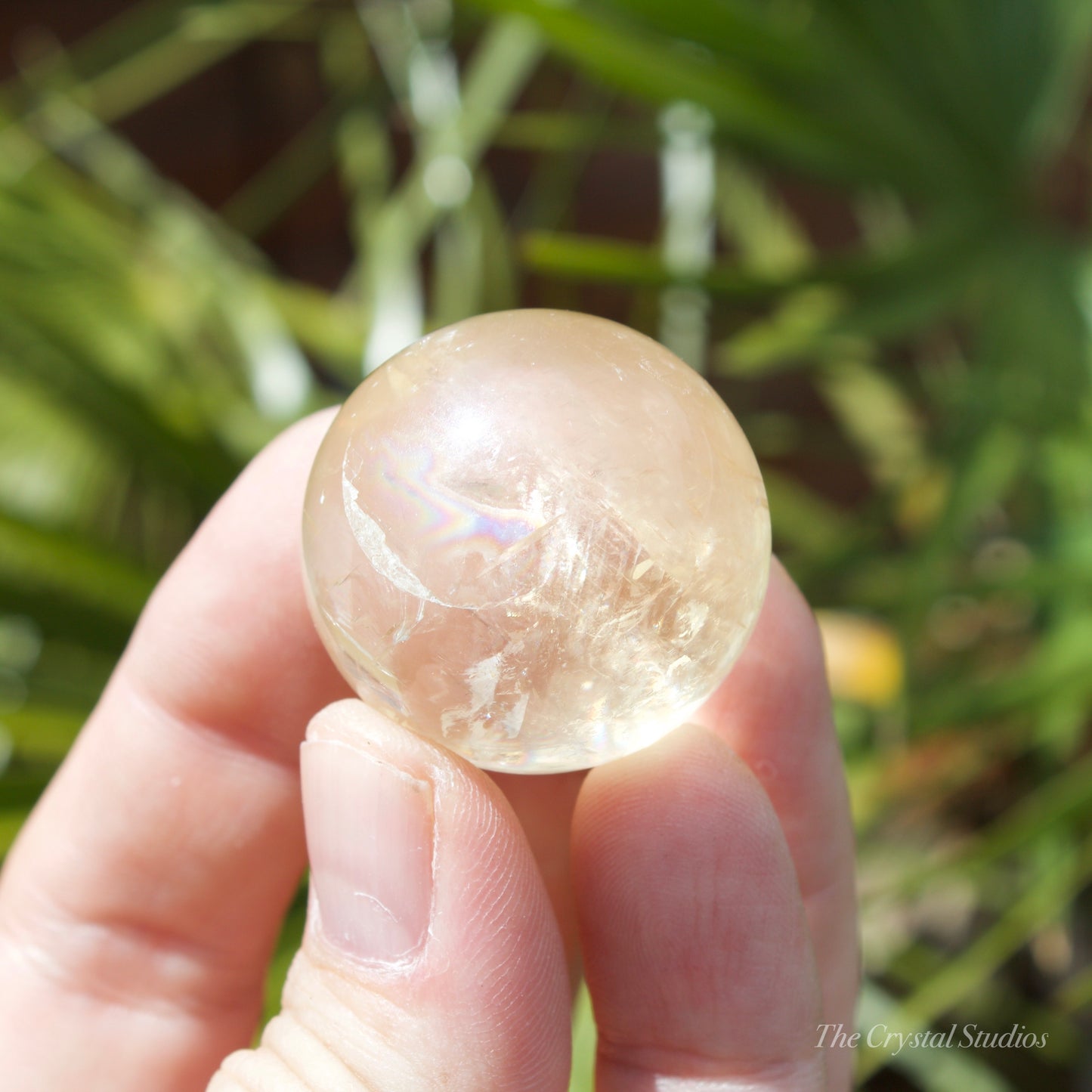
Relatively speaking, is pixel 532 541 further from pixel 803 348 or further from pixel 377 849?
pixel 803 348

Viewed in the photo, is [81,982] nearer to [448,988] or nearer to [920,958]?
[448,988]

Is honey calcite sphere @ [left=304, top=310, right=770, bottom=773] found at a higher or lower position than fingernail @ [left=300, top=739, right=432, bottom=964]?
higher

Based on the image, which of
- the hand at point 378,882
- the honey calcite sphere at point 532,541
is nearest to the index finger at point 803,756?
the hand at point 378,882

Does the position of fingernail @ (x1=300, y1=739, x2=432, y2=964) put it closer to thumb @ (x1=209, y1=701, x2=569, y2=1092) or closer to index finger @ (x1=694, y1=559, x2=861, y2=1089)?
thumb @ (x1=209, y1=701, x2=569, y2=1092)

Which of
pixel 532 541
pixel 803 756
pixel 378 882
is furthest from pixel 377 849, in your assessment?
pixel 803 756

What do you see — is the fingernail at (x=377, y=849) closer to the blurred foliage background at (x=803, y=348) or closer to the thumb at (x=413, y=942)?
the thumb at (x=413, y=942)

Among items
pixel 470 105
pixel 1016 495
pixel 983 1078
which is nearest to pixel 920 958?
pixel 983 1078

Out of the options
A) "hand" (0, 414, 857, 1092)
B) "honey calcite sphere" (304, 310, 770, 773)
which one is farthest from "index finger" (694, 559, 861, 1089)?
"honey calcite sphere" (304, 310, 770, 773)
